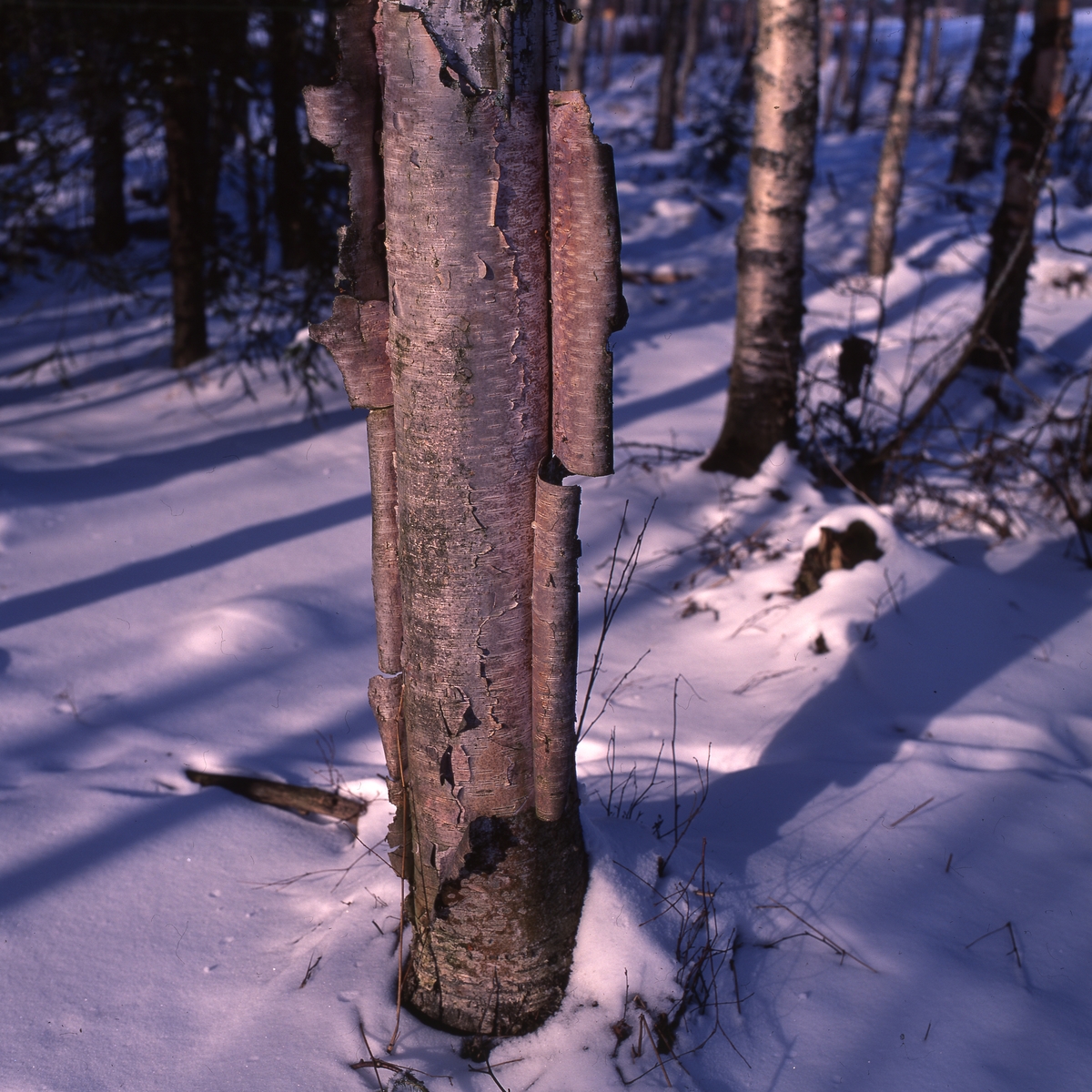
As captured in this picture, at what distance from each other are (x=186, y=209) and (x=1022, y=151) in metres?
6.03

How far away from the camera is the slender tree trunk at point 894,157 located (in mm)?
9148

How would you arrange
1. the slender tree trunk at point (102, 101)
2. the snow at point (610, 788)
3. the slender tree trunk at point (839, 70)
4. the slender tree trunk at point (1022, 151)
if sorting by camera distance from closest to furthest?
the snow at point (610, 788) → the slender tree trunk at point (1022, 151) → the slender tree trunk at point (102, 101) → the slender tree trunk at point (839, 70)

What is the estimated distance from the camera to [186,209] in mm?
6656

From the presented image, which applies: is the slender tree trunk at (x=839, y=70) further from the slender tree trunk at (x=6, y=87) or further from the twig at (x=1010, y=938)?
the twig at (x=1010, y=938)

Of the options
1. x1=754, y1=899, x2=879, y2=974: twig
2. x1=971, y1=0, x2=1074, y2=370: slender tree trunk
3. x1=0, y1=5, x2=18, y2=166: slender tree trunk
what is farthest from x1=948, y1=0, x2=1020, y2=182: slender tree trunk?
x1=754, y1=899, x2=879, y2=974: twig

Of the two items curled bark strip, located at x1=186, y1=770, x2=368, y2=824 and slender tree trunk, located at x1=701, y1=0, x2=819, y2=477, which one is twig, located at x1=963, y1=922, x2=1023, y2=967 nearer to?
curled bark strip, located at x1=186, y1=770, x2=368, y2=824

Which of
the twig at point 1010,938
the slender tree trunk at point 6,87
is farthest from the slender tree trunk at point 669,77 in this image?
the twig at point 1010,938

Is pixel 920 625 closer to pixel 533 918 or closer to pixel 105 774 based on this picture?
pixel 533 918

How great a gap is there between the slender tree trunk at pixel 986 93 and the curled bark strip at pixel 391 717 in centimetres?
1426

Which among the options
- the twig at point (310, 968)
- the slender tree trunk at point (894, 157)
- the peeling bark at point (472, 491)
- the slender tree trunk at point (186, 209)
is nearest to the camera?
the peeling bark at point (472, 491)

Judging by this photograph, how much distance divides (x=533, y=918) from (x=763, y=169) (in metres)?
4.02

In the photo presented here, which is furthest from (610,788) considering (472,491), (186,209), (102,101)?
(102,101)

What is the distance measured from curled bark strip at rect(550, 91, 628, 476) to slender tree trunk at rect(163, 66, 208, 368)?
5829mm

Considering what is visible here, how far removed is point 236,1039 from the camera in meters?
1.79
